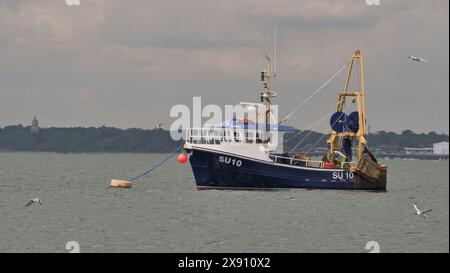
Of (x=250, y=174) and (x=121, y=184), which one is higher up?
(x=250, y=174)

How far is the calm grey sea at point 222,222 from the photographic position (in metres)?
53.1

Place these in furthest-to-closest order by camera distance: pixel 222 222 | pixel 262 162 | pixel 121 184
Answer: pixel 121 184
pixel 262 162
pixel 222 222

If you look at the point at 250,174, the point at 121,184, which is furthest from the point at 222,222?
the point at 121,184

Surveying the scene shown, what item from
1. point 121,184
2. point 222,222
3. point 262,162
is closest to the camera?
point 222,222

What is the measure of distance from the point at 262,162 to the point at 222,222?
17532 millimetres

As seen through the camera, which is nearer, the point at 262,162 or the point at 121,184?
the point at 262,162

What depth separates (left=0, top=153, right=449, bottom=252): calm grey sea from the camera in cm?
5309

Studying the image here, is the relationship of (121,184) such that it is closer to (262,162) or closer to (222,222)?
(262,162)

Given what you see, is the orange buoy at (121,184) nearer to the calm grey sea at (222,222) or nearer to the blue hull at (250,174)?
the calm grey sea at (222,222)

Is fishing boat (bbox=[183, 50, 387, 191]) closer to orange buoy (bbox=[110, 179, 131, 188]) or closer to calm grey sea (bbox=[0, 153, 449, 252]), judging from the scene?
calm grey sea (bbox=[0, 153, 449, 252])

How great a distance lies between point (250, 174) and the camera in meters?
79.9

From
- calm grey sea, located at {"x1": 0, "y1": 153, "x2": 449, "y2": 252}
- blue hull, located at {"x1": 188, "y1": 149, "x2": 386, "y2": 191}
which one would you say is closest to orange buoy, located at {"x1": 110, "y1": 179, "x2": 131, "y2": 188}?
calm grey sea, located at {"x1": 0, "y1": 153, "x2": 449, "y2": 252}

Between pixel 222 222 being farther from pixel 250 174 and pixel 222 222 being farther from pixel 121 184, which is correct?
pixel 121 184
